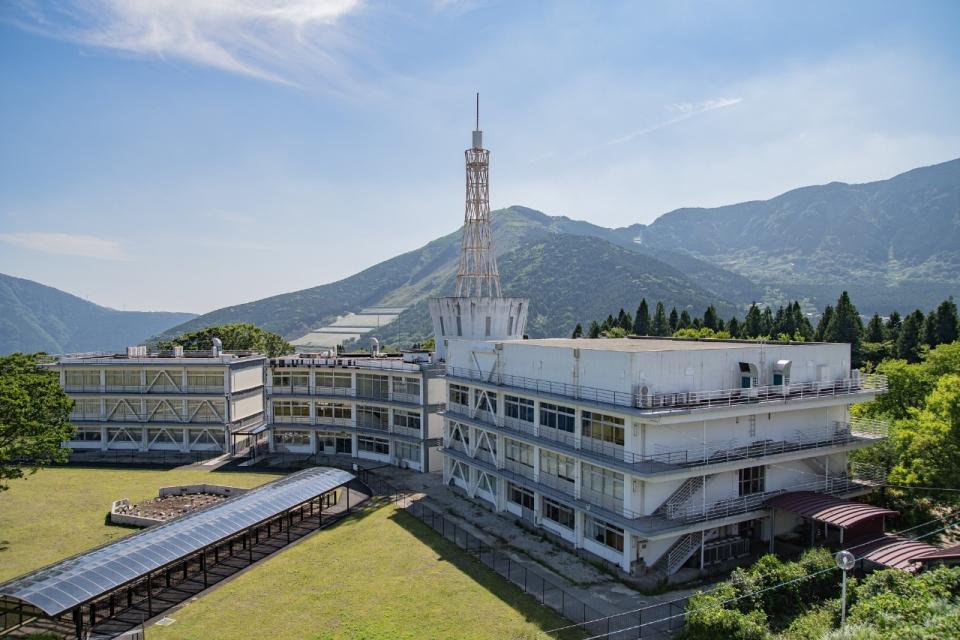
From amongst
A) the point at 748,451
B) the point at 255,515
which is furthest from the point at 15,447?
the point at 748,451

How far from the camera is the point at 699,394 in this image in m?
32.4

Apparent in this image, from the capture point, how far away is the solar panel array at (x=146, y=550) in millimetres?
25172

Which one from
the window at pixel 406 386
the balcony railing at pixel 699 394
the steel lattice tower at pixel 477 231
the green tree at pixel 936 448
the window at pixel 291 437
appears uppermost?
the steel lattice tower at pixel 477 231

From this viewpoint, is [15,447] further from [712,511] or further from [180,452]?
[712,511]

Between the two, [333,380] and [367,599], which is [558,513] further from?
[333,380]

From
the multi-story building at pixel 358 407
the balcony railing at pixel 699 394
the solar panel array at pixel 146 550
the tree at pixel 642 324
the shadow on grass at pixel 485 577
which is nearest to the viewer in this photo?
the solar panel array at pixel 146 550

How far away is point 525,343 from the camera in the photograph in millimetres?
41312

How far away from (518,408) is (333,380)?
89.4ft

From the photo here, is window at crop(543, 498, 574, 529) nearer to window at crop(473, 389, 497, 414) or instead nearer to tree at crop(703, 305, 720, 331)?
window at crop(473, 389, 497, 414)

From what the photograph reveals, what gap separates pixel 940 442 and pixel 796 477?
7.71m

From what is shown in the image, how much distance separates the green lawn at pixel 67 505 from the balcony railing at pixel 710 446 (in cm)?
2734

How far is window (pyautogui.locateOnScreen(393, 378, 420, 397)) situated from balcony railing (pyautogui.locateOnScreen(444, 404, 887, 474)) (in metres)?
15.2

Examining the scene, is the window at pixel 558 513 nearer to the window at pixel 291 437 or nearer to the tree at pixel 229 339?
the window at pixel 291 437

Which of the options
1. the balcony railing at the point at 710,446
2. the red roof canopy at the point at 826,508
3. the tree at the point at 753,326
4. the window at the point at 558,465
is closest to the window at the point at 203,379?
the balcony railing at the point at 710,446
